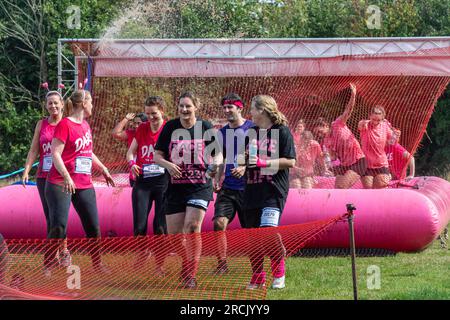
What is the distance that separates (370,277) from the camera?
8.09m

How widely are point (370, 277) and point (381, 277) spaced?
0.23 m

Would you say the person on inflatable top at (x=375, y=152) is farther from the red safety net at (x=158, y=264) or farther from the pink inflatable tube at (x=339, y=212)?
the red safety net at (x=158, y=264)

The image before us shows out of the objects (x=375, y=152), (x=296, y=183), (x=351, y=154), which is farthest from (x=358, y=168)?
(x=296, y=183)

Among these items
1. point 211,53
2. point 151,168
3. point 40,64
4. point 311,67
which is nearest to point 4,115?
point 40,64

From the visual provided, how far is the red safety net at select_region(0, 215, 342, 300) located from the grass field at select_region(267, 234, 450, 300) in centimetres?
35

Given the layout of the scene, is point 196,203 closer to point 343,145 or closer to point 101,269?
point 101,269

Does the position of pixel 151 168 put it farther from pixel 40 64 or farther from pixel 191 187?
pixel 40 64

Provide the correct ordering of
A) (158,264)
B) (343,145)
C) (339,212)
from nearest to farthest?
1. (158,264)
2. (339,212)
3. (343,145)

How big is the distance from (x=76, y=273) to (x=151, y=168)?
70.3 inches

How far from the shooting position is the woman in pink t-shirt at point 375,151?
Answer: 434 inches

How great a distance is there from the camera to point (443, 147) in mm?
22219

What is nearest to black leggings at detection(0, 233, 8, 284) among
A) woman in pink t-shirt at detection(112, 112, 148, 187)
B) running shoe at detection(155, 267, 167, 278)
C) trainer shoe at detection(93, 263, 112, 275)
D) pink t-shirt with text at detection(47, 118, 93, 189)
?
trainer shoe at detection(93, 263, 112, 275)

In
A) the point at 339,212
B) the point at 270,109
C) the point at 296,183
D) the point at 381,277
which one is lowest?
the point at 381,277

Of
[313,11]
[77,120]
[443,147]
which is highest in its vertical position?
[313,11]
